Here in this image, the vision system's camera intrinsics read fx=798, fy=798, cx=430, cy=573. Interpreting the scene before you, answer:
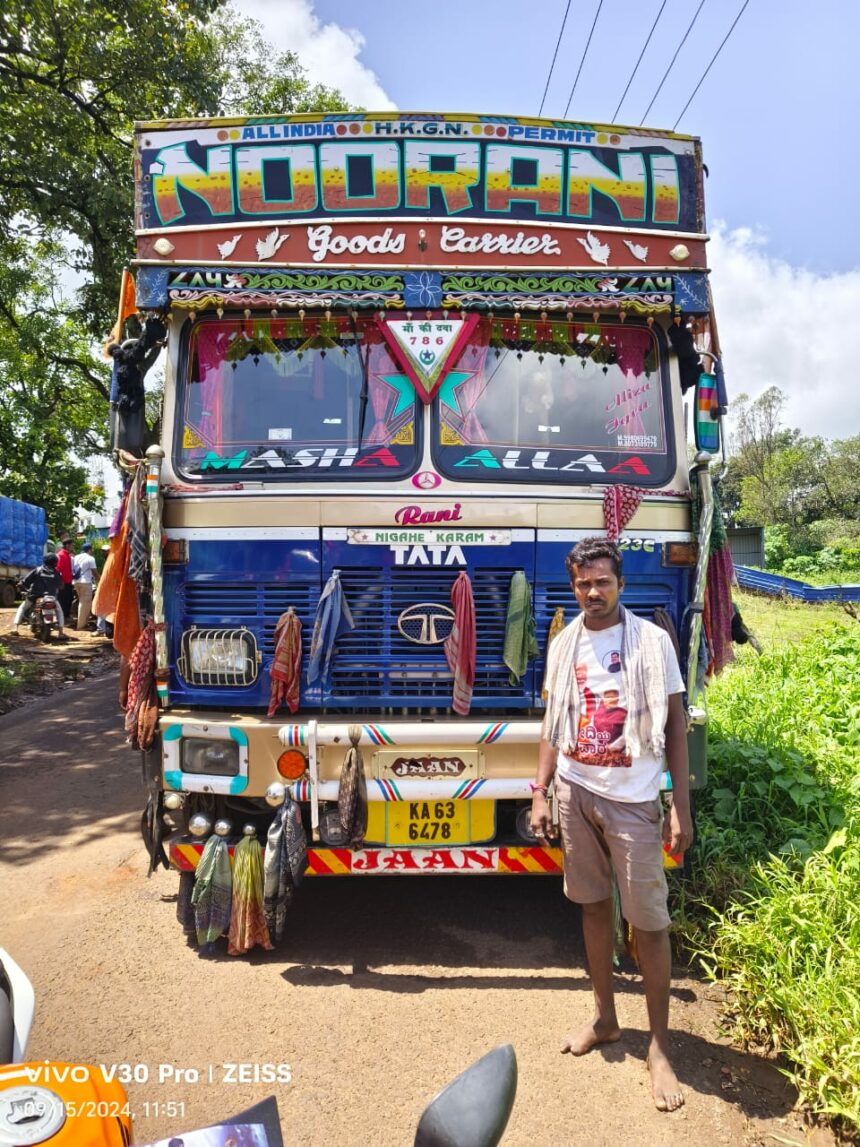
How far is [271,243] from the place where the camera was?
150 inches

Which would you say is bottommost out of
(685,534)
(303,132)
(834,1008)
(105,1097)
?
(834,1008)

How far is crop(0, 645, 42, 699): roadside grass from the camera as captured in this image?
9.62m

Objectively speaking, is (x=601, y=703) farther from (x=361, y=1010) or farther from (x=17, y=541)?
(x=17, y=541)

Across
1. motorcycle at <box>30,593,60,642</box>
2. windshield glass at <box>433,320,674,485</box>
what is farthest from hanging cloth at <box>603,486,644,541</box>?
motorcycle at <box>30,593,60,642</box>

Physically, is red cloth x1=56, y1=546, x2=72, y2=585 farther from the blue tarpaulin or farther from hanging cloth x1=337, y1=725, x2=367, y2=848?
hanging cloth x1=337, y1=725, x2=367, y2=848

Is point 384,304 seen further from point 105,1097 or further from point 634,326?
point 105,1097

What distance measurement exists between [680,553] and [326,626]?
1.66 meters

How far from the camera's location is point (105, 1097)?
1349 mm

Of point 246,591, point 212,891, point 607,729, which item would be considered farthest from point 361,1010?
point 246,591

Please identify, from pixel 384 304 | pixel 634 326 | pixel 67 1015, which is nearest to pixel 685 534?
pixel 634 326

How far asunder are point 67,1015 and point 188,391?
2.73 meters

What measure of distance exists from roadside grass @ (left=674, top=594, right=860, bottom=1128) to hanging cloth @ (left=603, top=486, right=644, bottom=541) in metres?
1.74

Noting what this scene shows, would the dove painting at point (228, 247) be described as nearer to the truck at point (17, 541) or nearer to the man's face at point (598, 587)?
the man's face at point (598, 587)

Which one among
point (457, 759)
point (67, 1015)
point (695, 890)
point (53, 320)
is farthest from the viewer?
point (53, 320)
